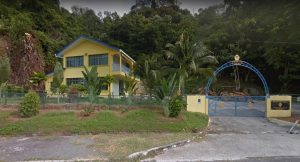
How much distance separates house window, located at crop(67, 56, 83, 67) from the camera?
30.5 m

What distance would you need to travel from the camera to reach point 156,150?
31.9 feet

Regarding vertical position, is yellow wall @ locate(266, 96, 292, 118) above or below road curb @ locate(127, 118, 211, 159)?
above

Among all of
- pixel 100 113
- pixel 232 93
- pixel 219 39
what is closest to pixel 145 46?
pixel 219 39

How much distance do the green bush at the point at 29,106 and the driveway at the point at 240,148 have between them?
27.5 ft

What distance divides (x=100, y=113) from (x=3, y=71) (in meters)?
10.2

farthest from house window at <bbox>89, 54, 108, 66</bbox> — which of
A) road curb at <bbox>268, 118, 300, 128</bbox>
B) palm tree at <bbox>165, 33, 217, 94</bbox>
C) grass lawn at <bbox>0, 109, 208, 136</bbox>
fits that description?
road curb at <bbox>268, 118, 300, 128</bbox>

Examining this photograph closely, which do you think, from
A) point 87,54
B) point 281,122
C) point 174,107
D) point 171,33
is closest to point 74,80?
point 87,54

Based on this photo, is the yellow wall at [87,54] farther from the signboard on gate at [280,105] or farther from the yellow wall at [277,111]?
the signboard on gate at [280,105]

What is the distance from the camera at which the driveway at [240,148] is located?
354 inches

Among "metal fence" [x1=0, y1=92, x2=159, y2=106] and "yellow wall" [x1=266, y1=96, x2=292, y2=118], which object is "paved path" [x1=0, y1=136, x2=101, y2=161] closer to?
"metal fence" [x1=0, y1=92, x2=159, y2=106]

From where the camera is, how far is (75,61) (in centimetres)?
3088

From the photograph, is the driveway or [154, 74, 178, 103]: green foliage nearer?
the driveway

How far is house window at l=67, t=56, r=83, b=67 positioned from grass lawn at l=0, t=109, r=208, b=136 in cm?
1575

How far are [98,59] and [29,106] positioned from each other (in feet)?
51.4
